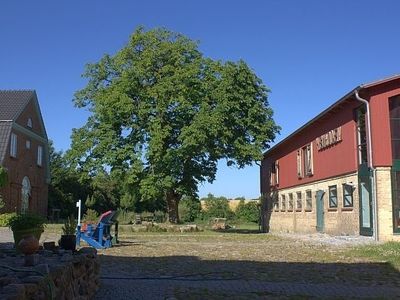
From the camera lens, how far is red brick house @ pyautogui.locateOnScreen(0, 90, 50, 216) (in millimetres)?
37750

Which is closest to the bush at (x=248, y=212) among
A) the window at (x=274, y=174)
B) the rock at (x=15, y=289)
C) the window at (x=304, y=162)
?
the window at (x=274, y=174)

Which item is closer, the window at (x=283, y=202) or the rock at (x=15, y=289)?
the rock at (x=15, y=289)

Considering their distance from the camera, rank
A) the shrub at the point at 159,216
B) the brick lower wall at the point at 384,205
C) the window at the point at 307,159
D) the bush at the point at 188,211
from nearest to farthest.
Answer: the brick lower wall at the point at 384,205, the window at the point at 307,159, the shrub at the point at 159,216, the bush at the point at 188,211

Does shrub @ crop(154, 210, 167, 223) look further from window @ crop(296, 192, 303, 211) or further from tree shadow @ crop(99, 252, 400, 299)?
Answer: tree shadow @ crop(99, 252, 400, 299)

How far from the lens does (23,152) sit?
4088cm

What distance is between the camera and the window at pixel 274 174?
41.6 meters

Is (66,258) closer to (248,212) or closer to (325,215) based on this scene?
(325,215)

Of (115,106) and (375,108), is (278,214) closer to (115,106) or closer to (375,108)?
(115,106)

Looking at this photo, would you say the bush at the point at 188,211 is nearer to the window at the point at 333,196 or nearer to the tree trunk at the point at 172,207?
the tree trunk at the point at 172,207

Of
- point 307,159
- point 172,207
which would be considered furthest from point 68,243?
point 172,207

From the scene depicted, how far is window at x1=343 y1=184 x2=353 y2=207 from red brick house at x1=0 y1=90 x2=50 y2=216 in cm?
2166

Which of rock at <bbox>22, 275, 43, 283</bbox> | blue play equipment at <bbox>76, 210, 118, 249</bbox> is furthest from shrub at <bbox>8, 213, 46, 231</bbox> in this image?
blue play equipment at <bbox>76, 210, 118, 249</bbox>

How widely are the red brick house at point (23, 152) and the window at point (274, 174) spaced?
59.3 ft

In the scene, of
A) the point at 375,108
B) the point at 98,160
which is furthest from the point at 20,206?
the point at 375,108
